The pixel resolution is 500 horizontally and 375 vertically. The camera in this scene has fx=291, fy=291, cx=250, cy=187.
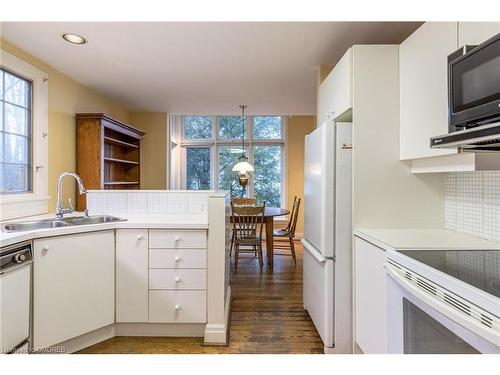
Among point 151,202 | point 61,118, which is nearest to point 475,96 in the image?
point 151,202

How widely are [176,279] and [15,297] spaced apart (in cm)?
91

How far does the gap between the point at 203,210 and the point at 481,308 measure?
6.82 ft

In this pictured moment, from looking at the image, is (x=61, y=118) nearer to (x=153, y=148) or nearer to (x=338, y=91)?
(x=153, y=148)

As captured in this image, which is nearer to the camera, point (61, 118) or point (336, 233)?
point (336, 233)

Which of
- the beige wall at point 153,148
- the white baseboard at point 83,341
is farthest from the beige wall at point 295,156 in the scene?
the white baseboard at point 83,341

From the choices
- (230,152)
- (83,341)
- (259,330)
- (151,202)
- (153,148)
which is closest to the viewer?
(83,341)

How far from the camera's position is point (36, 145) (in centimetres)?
273

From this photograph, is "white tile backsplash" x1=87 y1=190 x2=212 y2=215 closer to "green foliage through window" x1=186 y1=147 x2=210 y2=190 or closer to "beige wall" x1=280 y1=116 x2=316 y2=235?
"beige wall" x1=280 y1=116 x2=316 y2=235

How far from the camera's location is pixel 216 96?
4113 mm

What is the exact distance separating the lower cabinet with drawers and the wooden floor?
0.17 m

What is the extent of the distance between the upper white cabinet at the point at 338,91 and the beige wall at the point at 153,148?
353 centimetres

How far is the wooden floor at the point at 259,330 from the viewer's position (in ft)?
6.63

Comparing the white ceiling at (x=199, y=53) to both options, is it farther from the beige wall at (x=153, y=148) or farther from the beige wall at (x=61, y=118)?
the beige wall at (x=153, y=148)
